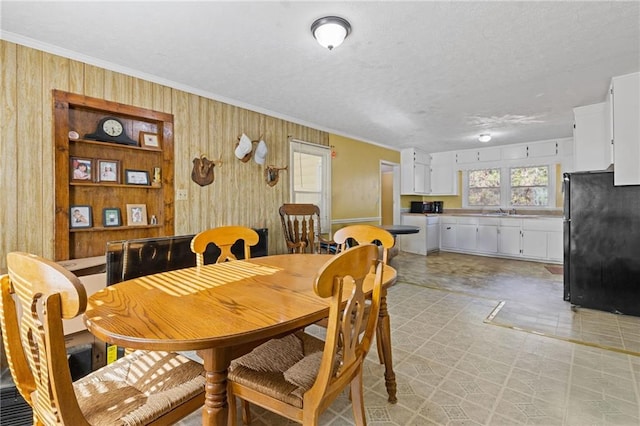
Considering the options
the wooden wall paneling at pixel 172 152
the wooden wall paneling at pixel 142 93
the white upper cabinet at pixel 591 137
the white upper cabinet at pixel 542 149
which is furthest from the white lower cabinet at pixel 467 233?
the wooden wall paneling at pixel 142 93

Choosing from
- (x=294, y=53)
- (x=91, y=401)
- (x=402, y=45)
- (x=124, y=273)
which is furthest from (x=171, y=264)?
(x=402, y=45)

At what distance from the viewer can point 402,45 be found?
88.5 inches

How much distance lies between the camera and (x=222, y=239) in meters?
2.03

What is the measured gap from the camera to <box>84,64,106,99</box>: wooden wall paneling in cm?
247

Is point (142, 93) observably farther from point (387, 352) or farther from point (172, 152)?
point (387, 352)

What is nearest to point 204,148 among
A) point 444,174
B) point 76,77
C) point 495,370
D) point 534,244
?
point 76,77

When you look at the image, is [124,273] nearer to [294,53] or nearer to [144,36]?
[144,36]

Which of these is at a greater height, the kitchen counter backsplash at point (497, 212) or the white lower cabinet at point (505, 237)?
the kitchen counter backsplash at point (497, 212)

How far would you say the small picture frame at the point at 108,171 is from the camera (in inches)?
104

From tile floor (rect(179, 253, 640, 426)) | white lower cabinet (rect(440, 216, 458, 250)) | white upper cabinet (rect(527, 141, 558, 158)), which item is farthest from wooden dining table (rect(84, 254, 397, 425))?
white upper cabinet (rect(527, 141, 558, 158))

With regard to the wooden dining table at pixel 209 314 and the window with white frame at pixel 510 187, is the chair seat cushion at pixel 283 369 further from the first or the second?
the window with white frame at pixel 510 187

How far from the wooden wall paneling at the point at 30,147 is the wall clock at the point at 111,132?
1.17 feet

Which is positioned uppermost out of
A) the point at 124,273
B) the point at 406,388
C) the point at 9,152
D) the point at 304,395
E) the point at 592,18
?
the point at 592,18

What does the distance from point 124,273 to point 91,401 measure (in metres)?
0.97
